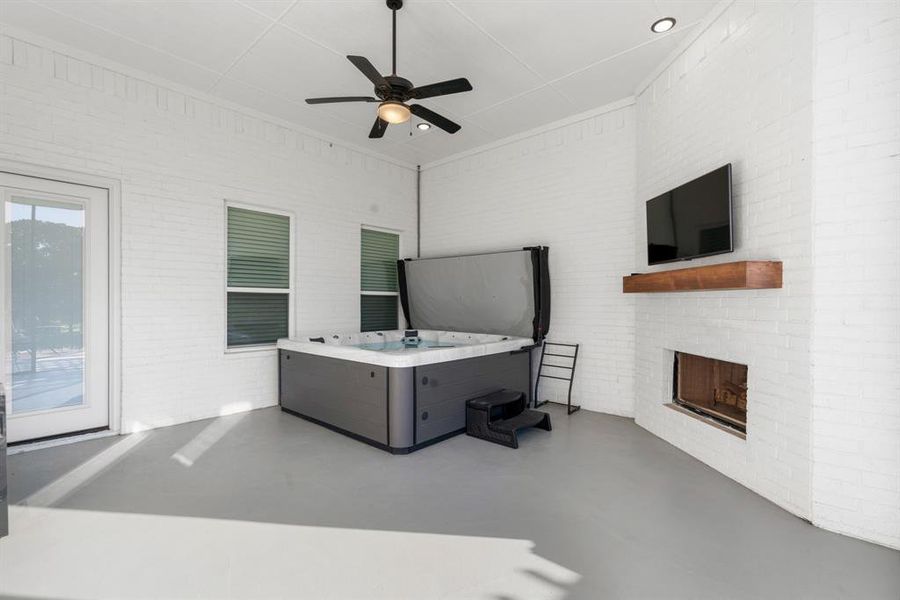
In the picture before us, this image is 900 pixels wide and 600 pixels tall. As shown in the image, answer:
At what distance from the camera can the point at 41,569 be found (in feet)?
5.95

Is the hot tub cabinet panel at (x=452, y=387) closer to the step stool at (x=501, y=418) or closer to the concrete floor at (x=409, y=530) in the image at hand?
the step stool at (x=501, y=418)

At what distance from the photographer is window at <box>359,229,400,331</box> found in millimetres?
5664

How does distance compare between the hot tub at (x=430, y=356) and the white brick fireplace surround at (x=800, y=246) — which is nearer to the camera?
the white brick fireplace surround at (x=800, y=246)

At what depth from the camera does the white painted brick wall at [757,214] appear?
2309mm

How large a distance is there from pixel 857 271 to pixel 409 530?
2.63m

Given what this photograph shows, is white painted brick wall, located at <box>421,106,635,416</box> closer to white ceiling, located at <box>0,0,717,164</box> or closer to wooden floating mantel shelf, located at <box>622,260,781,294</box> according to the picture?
white ceiling, located at <box>0,0,717,164</box>

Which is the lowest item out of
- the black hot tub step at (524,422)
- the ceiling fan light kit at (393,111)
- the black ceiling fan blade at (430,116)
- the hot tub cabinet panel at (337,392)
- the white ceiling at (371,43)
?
the black hot tub step at (524,422)

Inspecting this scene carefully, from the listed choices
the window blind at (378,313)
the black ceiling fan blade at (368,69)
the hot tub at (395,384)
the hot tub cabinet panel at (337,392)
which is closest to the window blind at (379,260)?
the window blind at (378,313)

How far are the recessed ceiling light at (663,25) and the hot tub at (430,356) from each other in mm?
2111

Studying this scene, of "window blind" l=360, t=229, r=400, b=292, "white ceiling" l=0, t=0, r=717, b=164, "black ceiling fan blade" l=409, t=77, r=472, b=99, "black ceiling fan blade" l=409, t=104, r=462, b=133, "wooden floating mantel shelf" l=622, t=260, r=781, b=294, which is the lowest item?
"wooden floating mantel shelf" l=622, t=260, r=781, b=294

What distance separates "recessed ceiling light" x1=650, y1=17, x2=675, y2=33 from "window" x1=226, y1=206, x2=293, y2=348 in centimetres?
395

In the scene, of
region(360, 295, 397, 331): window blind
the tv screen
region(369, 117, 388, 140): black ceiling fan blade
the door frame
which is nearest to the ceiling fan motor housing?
region(369, 117, 388, 140): black ceiling fan blade

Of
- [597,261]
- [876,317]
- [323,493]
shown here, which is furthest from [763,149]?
[323,493]

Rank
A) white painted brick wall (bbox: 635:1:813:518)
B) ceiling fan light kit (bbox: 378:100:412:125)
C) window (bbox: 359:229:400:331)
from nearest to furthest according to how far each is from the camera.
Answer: white painted brick wall (bbox: 635:1:813:518)
ceiling fan light kit (bbox: 378:100:412:125)
window (bbox: 359:229:400:331)
